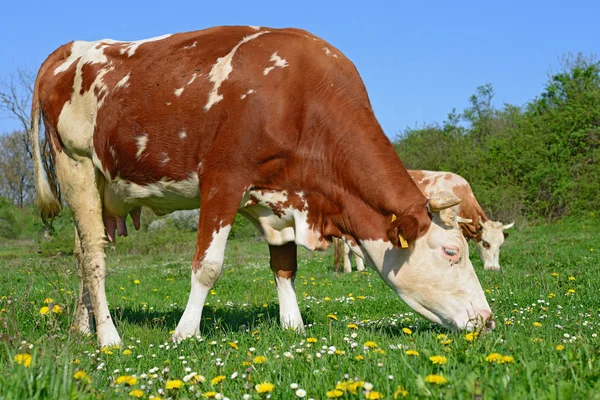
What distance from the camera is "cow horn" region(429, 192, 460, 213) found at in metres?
5.27

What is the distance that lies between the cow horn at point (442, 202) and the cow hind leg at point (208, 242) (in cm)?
170

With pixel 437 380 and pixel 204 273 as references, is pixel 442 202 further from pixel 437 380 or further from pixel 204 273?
pixel 437 380

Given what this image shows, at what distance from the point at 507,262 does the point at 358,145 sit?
961 cm

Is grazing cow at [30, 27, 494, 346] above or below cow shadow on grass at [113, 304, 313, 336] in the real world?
above

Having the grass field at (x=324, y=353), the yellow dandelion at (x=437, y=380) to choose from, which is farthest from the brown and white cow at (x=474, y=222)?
the yellow dandelion at (x=437, y=380)

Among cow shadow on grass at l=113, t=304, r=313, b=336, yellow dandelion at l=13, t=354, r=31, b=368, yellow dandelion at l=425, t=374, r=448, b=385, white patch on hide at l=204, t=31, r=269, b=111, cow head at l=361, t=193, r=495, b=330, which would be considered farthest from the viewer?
cow shadow on grass at l=113, t=304, r=313, b=336

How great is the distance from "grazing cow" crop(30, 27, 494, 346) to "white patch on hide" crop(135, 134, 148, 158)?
1cm

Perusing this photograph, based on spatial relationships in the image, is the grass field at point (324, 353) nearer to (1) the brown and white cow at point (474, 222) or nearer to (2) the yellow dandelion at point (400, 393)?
(2) the yellow dandelion at point (400, 393)

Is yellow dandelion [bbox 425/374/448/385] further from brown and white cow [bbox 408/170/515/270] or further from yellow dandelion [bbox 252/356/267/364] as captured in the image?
brown and white cow [bbox 408/170/515/270]

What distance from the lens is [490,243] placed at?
14336mm

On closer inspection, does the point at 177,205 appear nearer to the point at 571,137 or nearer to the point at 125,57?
the point at 125,57

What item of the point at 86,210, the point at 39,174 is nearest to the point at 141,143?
the point at 86,210

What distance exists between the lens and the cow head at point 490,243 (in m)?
14.0

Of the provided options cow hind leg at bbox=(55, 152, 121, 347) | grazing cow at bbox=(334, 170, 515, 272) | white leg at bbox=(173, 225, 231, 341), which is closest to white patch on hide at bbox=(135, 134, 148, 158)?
cow hind leg at bbox=(55, 152, 121, 347)
